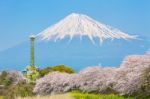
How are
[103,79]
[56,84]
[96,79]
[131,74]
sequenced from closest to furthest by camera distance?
[131,74] → [103,79] → [96,79] → [56,84]

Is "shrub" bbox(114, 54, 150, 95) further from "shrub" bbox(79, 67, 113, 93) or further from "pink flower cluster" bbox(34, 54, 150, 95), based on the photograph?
"shrub" bbox(79, 67, 113, 93)

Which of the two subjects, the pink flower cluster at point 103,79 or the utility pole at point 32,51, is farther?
the utility pole at point 32,51

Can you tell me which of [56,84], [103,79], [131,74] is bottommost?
[131,74]

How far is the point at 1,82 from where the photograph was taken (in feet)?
141

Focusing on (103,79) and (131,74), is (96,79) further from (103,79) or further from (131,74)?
(131,74)

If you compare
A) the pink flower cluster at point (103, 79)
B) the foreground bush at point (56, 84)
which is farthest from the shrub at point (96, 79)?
the foreground bush at point (56, 84)

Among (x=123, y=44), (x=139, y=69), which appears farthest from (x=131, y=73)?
(x=123, y=44)

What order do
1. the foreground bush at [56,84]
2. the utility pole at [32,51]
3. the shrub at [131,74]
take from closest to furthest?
1. the shrub at [131,74]
2. the foreground bush at [56,84]
3. the utility pole at [32,51]

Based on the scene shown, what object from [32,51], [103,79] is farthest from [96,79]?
[32,51]

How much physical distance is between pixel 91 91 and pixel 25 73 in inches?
517

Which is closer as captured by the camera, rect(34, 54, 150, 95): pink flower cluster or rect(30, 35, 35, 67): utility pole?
rect(34, 54, 150, 95): pink flower cluster

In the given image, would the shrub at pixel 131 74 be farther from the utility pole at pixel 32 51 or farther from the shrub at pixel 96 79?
the utility pole at pixel 32 51

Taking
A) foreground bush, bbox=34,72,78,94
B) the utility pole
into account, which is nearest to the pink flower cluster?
foreground bush, bbox=34,72,78,94

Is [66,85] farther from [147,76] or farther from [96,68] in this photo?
[147,76]
